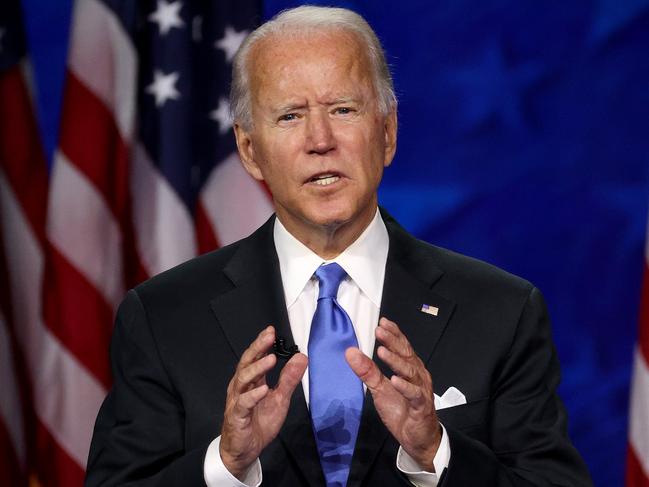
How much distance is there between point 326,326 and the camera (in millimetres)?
2049

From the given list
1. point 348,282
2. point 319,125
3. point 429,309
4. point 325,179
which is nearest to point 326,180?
point 325,179

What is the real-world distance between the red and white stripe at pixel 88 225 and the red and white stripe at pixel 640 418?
1346 millimetres

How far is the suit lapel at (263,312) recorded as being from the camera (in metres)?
1.98

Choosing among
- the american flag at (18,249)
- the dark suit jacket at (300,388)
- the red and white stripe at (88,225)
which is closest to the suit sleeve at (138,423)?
the dark suit jacket at (300,388)

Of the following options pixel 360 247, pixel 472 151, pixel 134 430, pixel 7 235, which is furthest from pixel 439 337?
pixel 7 235

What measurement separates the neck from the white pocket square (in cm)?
38

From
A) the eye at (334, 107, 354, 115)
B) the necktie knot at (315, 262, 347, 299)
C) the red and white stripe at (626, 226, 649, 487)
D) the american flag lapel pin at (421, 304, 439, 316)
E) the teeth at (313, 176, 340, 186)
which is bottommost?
the red and white stripe at (626, 226, 649, 487)

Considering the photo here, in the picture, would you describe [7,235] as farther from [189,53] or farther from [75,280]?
[189,53]

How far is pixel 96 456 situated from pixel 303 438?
44 centimetres

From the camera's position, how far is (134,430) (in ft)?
6.66

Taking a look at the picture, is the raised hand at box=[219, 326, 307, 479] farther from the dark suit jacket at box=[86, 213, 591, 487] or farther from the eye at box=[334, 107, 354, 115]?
the eye at box=[334, 107, 354, 115]

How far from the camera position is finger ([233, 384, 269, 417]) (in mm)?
1711

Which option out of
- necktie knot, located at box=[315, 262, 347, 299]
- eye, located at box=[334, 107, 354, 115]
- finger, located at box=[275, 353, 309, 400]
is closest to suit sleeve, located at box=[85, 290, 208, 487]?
finger, located at box=[275, 353, 309, 400]

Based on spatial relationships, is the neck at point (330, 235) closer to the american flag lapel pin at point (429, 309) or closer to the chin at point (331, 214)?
the chin at point (331, 214)
